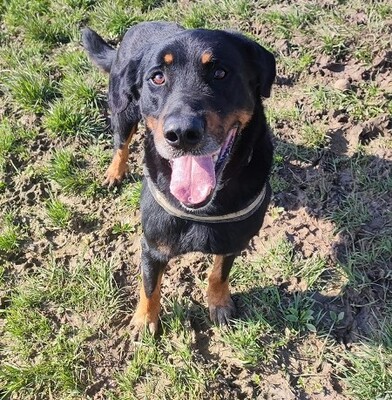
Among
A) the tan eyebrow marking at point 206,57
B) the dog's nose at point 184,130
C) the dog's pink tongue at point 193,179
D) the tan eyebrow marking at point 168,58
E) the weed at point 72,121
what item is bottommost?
the weed at point 72,121

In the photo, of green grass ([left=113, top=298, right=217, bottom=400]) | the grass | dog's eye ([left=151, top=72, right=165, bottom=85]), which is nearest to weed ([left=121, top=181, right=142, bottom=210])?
the grass

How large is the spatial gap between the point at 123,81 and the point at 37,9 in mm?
2655

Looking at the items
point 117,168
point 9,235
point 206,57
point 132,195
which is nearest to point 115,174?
point 117,168

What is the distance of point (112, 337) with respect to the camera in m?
3.08

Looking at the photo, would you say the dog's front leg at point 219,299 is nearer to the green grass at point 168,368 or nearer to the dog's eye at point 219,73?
the green grass at point 168,368

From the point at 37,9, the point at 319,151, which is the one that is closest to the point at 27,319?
the point at 319,151

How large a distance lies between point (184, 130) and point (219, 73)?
1.53 feet

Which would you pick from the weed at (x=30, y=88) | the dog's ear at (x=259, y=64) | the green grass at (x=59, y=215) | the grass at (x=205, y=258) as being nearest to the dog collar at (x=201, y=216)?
the dog's ear at (x=259, y=64)

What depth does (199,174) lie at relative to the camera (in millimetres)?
2289

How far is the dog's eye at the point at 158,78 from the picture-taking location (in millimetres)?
2416

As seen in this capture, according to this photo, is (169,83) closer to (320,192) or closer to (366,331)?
(320,192)

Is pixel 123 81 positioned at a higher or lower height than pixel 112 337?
higher

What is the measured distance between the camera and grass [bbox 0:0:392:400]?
2879 mm

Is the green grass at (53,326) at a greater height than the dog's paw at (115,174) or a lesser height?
lesser
